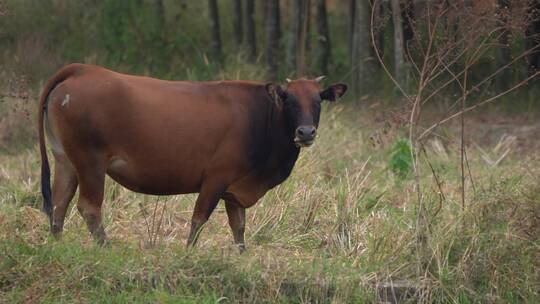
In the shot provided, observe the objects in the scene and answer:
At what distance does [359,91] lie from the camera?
1752 cm

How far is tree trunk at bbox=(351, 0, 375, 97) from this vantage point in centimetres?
1673

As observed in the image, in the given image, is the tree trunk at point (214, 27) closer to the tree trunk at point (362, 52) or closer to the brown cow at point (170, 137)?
the tree trunk at point (362, 52)

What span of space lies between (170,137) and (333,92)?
140cm

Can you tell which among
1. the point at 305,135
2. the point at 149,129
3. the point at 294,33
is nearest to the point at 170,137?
the point at 149,129

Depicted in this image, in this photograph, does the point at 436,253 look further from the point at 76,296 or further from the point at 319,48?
the point at 319,48

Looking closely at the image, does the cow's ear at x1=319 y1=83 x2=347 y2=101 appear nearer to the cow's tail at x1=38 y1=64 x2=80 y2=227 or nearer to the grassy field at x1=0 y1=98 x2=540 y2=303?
the grassy field at x1=0 y1=98 x2=540 y2=303

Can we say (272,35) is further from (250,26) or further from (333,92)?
(333,92)

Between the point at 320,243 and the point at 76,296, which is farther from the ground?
the point at 76,296

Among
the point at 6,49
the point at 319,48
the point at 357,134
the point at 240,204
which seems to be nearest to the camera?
the point at 240,204

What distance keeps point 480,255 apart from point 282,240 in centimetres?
162

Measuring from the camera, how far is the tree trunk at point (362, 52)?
16.7 meters

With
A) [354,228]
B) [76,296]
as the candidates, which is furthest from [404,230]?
[76,296]

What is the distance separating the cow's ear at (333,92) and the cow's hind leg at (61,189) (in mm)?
1977

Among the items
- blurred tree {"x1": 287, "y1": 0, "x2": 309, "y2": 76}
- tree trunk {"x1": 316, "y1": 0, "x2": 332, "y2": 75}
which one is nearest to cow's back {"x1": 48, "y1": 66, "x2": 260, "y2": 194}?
blurred tree {"x1": 287, "y1": 0, "x2": 309, "y2": 76}
